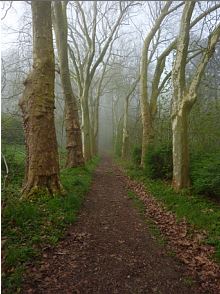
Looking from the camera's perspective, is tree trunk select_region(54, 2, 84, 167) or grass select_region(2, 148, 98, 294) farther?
tree trunk select_region(54, 2, 84, 167)

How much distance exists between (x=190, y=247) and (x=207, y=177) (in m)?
3.68

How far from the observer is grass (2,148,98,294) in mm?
4102

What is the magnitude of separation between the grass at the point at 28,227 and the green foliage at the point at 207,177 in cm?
357

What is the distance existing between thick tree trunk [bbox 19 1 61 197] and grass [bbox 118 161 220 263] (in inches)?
125

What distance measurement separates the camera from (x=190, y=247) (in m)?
5.61

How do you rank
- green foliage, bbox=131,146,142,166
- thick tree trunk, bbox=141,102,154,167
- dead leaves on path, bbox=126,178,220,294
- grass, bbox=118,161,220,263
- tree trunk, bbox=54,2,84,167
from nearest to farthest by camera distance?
1. dead leaves on path, bbox=126,178,220,294
2. grass, bbox=118,161,220,263
3. tree trunk, bbox=54,2,84,167
4. thick tree trunk, bbox=141,102,154,167
5. green foliage, bbox=131,146,142,166

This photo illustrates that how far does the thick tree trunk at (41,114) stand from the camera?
7902 mm

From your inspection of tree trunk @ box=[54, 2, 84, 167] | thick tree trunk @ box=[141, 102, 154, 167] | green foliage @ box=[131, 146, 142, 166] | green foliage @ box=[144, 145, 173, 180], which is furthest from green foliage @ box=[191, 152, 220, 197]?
green foliage @ box=[131, 146, 142, 166]

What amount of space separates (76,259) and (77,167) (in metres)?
9.73

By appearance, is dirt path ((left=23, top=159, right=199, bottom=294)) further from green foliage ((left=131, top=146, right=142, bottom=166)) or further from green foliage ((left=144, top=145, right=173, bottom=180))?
green foliage ((left=131, top=146, right=142, bottom=166))

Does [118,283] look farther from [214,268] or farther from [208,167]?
[208,167]

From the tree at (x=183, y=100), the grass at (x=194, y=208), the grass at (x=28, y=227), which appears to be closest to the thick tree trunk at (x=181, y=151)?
the tree at (x=183, y=100)

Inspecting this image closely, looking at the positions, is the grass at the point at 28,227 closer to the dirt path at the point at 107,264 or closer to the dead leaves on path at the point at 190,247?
the dirt path at the point at 107,264

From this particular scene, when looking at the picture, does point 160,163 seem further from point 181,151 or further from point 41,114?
point 41,114
